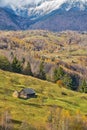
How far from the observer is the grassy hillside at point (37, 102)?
145125 millimetres

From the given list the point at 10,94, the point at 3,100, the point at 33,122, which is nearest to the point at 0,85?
the point at 10,94

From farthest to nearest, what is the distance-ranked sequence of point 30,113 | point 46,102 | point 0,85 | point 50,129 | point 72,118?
point 0,85
point 46,102
point 30,113
point 72,118
point 50,129

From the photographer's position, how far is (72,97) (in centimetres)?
19150

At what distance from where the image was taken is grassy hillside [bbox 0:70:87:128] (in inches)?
5714

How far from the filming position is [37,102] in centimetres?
17038

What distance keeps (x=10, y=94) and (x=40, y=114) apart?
26327 millimetres

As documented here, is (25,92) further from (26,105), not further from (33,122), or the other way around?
(33,122)

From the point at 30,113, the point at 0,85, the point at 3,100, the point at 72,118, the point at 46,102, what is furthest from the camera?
the point at 0,85

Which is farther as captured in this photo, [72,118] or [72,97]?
[72,97]

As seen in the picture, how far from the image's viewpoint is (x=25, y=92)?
17450 centimetres

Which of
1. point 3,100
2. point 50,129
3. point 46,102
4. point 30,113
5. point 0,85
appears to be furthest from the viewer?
point 0,85

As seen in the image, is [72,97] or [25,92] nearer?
[25,92]

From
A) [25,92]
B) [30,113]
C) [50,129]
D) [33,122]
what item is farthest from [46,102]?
[50,129]

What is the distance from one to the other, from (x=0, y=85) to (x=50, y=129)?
209 feet
